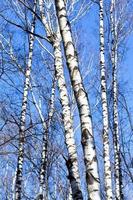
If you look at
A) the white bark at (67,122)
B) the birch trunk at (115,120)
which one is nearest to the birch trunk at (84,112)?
the white bark at (67,122)

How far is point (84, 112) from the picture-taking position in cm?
511

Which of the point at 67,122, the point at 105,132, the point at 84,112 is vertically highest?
the point at 105,132

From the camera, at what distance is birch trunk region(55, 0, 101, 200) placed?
477cm

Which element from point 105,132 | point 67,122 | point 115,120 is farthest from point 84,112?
point 115,120

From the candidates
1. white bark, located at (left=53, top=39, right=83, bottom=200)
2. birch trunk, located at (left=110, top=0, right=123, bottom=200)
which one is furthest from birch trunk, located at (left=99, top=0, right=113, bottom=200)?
white bark, located at (left=53, top=39, right=83, bottom=200)

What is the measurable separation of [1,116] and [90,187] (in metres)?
8.31

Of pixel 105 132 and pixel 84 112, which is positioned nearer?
pixel 84 112

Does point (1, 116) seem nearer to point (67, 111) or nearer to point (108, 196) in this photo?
point (108, 196)

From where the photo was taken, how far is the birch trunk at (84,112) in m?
4.77

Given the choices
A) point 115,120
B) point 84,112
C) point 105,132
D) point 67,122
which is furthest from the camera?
point 115,120

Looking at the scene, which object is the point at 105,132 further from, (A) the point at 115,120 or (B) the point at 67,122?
(B) the point at 67,122

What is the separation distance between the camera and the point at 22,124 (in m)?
10.2

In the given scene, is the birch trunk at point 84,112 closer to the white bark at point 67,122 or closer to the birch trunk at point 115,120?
the white bark at point 67,122

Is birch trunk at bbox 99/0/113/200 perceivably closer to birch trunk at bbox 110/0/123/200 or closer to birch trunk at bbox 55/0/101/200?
birch trunk at bbox 110/0/123/200
